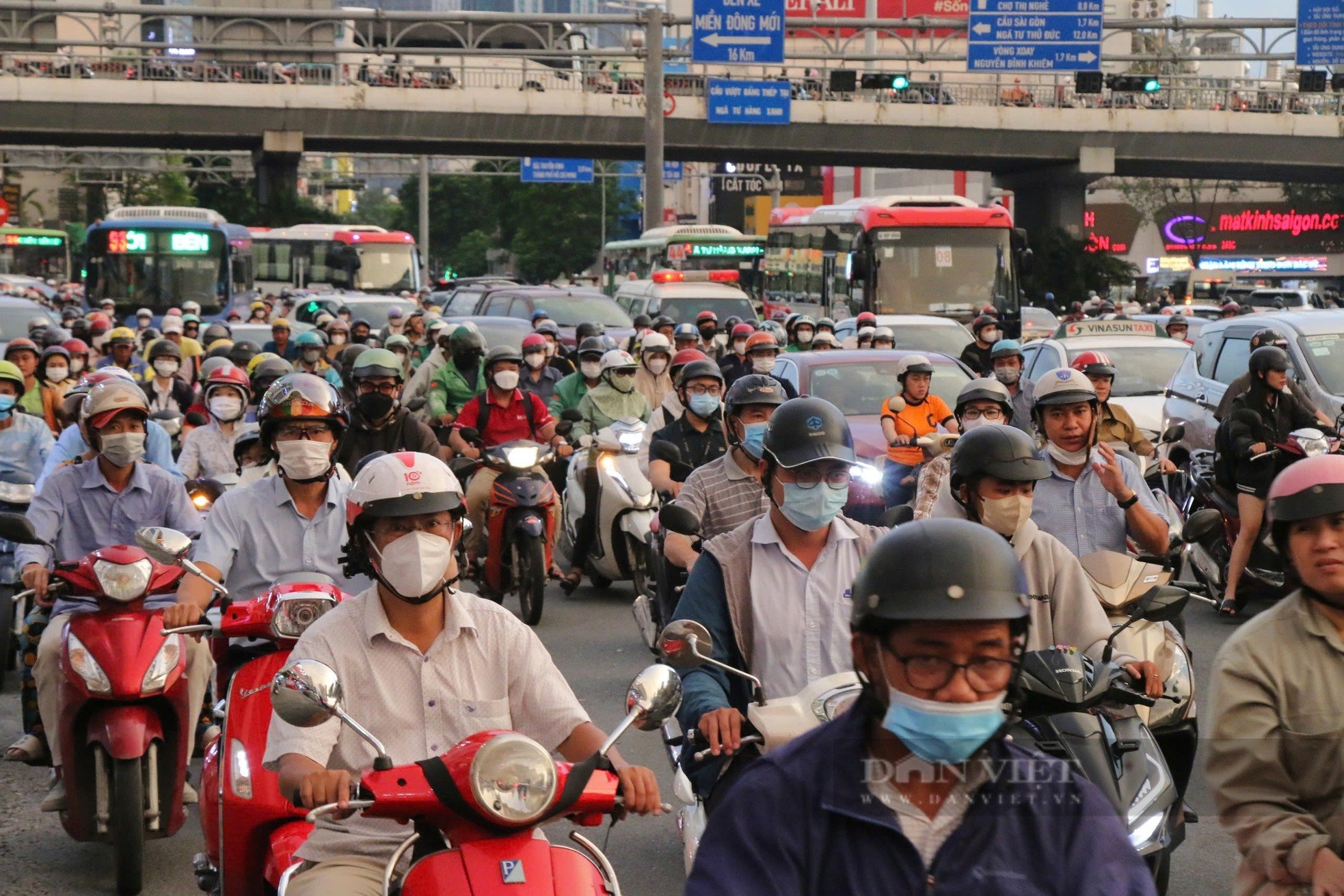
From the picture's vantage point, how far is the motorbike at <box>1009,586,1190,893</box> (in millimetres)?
4613

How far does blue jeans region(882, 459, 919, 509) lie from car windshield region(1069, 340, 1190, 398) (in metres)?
6.31

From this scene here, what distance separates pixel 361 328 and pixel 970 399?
43.8 ft

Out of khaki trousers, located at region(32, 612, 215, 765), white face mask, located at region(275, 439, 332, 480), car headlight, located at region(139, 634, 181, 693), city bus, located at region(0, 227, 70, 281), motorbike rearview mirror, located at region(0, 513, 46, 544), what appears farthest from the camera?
city bus, located at region(0, 227, 70, 281)

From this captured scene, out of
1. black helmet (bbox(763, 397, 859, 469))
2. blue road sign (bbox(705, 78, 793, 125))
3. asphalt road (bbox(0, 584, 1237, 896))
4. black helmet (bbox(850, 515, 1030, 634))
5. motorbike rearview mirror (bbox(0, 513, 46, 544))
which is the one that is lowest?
asphalt road (bbox(0, 584, 1237, 896))

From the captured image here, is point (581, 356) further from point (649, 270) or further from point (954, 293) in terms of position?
point (649, 270)

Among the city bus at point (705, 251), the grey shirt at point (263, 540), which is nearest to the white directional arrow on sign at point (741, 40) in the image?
the city bus at point (705, 251)

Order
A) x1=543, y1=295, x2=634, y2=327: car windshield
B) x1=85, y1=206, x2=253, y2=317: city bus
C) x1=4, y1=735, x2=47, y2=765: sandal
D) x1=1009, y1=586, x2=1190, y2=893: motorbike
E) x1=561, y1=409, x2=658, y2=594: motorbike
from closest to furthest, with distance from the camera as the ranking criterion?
x1=1009, y1=586, x2=1190, y2=893: motorbike, x1=4, y1=735, x2=47, y2=765: sandal, x1=561, y1=409, x2=658, y2=594: motorbike, x1=543, y1=295, x2=634, y2=327: car windshield, x1=85, y1=206, x2=253, y2=317: city bus

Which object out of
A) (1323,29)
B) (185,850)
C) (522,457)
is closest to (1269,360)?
(522,457)

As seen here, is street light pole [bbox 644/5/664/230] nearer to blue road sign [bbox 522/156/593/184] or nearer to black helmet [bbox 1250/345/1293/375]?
black helmet [bbox 1250/345/1293/375]

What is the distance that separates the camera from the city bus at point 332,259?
4241 centimetres

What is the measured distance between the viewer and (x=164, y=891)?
21.6 feet

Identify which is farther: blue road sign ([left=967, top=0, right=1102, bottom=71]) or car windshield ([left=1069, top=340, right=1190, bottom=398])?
blue road sign ([left=967, top=0, right=1102, bottom=71])

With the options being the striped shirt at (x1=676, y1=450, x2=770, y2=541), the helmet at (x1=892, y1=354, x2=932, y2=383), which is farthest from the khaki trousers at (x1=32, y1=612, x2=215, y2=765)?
the helmet at (x1=892, y1=354, x2=932, y2=383)

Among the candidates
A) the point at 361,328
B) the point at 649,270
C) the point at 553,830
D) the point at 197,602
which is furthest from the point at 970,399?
the point at 649,270
